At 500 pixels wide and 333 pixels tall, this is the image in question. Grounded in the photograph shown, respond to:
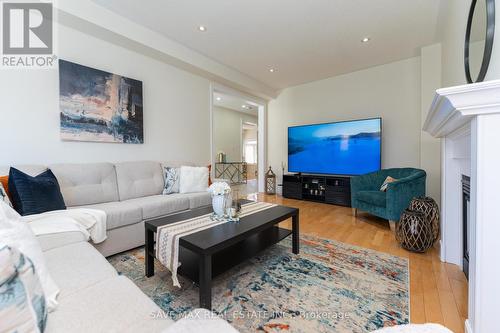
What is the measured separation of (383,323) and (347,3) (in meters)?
2.86

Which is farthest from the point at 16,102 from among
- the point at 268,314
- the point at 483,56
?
the point at 483,56

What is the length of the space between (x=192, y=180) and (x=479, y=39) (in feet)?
9.55

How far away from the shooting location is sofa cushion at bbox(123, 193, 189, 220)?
2.30m

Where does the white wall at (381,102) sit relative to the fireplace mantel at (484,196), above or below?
above

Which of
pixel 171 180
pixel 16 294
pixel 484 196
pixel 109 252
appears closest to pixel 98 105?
pixel 171 180

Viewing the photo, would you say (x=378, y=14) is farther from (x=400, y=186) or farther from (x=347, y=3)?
(x=400, y=186)

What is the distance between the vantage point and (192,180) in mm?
3020

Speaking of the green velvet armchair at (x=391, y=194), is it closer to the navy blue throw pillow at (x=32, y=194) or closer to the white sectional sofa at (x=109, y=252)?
the white sectional sofa at (x=109, y=252)

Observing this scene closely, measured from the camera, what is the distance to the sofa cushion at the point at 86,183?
2.18 meters

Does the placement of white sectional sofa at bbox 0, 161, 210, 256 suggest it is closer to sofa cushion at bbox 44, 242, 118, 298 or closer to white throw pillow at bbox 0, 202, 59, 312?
sofa cushion at bbox 44, 242, 118, 298

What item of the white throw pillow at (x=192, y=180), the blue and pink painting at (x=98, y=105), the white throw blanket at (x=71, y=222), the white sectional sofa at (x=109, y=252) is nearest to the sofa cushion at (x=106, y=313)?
the white sectional sofa at (x=109, y=252)

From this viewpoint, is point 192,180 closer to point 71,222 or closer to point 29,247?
point 71,222

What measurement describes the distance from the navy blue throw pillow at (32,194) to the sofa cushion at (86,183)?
0.32m

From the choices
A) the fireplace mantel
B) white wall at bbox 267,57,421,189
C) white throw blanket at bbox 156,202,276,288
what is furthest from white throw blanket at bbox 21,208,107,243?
white wall at bbox 267,57,421,189
